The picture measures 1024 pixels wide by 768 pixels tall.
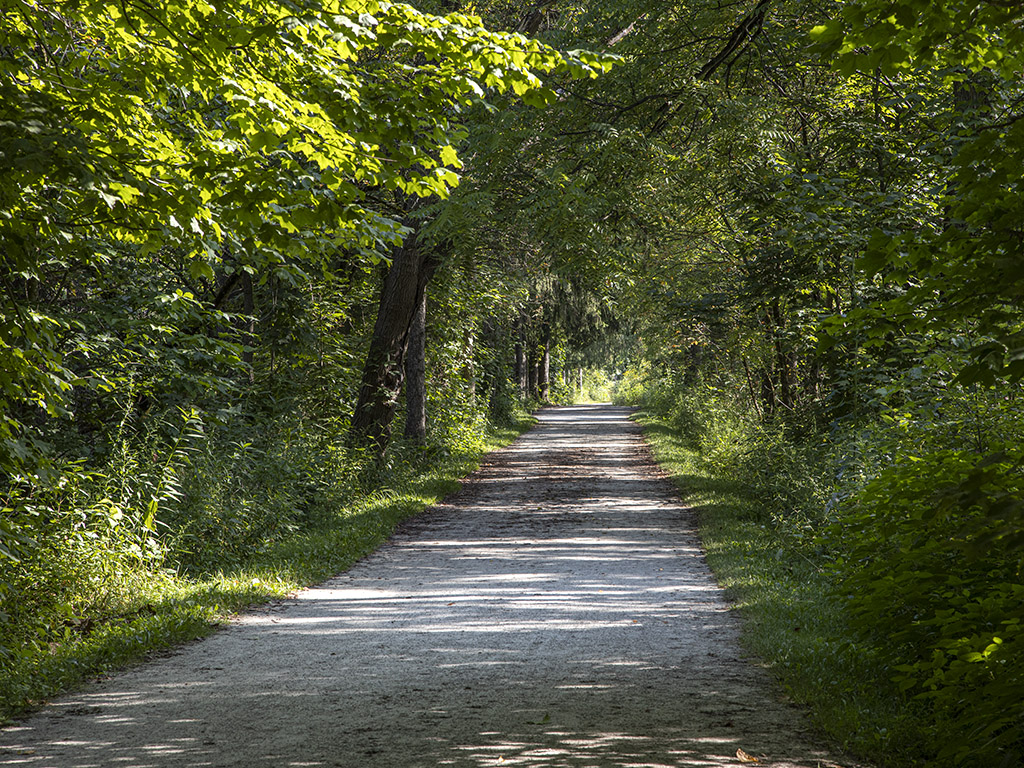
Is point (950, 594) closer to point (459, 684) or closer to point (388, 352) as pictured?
point (459, 684)

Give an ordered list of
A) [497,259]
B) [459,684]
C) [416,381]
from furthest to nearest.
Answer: [497,259], [416,381], [459,684]

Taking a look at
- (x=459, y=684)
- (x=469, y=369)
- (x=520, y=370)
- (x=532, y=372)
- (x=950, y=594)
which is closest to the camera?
(x=950, y=594)

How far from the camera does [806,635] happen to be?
621cm

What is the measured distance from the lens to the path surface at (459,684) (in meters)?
4.37

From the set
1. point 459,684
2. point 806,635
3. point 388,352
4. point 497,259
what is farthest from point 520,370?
point 459,684

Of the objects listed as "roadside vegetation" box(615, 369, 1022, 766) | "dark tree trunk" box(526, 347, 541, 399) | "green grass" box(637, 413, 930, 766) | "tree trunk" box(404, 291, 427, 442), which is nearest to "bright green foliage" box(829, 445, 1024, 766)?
"roadside vegetation" box(615, 369, 1022, 766)

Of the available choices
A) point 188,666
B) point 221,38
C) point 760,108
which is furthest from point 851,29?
point 760,108

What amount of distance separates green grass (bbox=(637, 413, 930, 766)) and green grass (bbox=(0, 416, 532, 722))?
4291 mm

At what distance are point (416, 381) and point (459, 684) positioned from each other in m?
13.2

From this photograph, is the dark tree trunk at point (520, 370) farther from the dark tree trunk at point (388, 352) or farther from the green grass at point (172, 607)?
the green grass at point (172, 607)

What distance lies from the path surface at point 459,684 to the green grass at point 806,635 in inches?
8.0

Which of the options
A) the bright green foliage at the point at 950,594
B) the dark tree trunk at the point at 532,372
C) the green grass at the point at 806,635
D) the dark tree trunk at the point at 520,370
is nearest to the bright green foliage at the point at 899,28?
the bright green foliage at the point at 950,594

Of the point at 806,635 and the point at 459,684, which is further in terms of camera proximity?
the point at 806,635

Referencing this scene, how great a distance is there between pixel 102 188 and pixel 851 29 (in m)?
3.89
